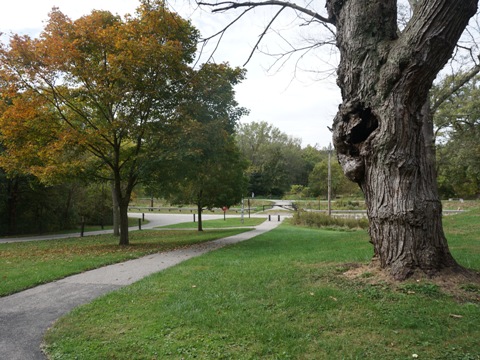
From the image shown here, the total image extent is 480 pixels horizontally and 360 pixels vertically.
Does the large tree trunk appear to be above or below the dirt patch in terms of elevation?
above

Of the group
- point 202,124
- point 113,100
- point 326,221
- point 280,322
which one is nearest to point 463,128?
point 326,221

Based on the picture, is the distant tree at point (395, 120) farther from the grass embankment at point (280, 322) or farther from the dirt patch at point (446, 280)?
the grass embankment at point (280, 322)

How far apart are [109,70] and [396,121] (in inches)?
398

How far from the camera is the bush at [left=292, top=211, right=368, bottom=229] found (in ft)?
80.3

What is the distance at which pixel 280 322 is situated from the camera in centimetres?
404

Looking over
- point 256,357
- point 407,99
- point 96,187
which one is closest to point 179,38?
point 407,99

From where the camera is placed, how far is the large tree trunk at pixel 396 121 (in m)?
4.53

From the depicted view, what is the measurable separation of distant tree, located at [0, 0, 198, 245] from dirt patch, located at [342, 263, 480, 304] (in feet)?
30.3

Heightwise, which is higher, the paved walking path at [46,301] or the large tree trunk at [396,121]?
the large tree trunk at [396,121]

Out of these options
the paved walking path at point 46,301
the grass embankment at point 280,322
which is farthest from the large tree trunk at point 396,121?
the paved walking path at point 46,301

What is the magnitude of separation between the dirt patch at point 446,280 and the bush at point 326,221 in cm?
1952

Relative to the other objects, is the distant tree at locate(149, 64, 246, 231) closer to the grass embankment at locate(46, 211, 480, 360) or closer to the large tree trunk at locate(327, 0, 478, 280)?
the grass embankment at locate(46, 211, 480, 360)

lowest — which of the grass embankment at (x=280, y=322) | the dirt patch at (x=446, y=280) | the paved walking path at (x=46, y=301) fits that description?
the paved walking path at (x=46, y=301)

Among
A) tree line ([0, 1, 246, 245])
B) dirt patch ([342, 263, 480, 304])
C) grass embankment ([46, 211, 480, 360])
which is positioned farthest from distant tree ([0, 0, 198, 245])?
dirt patch ([342, 263, 480, 304])
